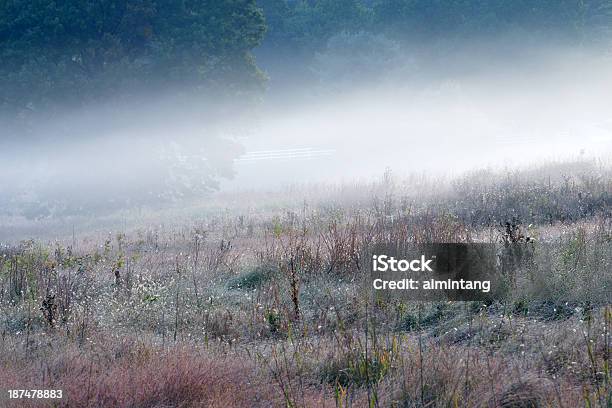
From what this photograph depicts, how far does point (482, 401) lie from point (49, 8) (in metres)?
25.4

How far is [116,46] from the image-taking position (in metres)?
28.6

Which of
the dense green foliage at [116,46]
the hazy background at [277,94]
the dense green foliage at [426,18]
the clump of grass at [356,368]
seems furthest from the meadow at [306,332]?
the dense green foliage at [426,18]

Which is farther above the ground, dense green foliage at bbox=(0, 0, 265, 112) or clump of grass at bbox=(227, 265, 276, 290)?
dense green foliage at bbox=(0, 0, 265, 112)

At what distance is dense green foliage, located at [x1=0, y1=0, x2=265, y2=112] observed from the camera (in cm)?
2730

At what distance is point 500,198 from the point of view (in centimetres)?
1488

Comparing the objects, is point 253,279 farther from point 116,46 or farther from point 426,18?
point 426,18

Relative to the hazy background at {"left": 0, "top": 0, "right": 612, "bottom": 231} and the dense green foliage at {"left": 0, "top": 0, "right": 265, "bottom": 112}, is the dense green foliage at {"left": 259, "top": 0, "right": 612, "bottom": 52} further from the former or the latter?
the dense green foliage at {"left": 0, "top": 0, "right": 265, "bottom": 112}

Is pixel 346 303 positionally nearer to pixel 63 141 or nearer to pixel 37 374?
pixel 37 374

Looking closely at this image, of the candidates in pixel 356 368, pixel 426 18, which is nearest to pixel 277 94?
pixel 426 18

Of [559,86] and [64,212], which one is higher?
[559,86]

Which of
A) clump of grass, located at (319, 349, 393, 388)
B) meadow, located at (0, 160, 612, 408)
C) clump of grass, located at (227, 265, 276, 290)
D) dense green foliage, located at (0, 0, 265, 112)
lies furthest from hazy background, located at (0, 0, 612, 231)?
clump of grass, located at (319, 349, 393, 388)

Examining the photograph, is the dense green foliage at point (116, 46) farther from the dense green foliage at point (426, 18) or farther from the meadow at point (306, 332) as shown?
the meadow at point (306, 332)

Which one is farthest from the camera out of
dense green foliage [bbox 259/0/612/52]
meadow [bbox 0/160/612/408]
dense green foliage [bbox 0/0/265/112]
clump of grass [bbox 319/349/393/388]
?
dense green foliage [bbox 259/0/612/52]

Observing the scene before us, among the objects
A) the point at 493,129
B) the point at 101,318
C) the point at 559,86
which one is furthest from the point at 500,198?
the point at 559,86
